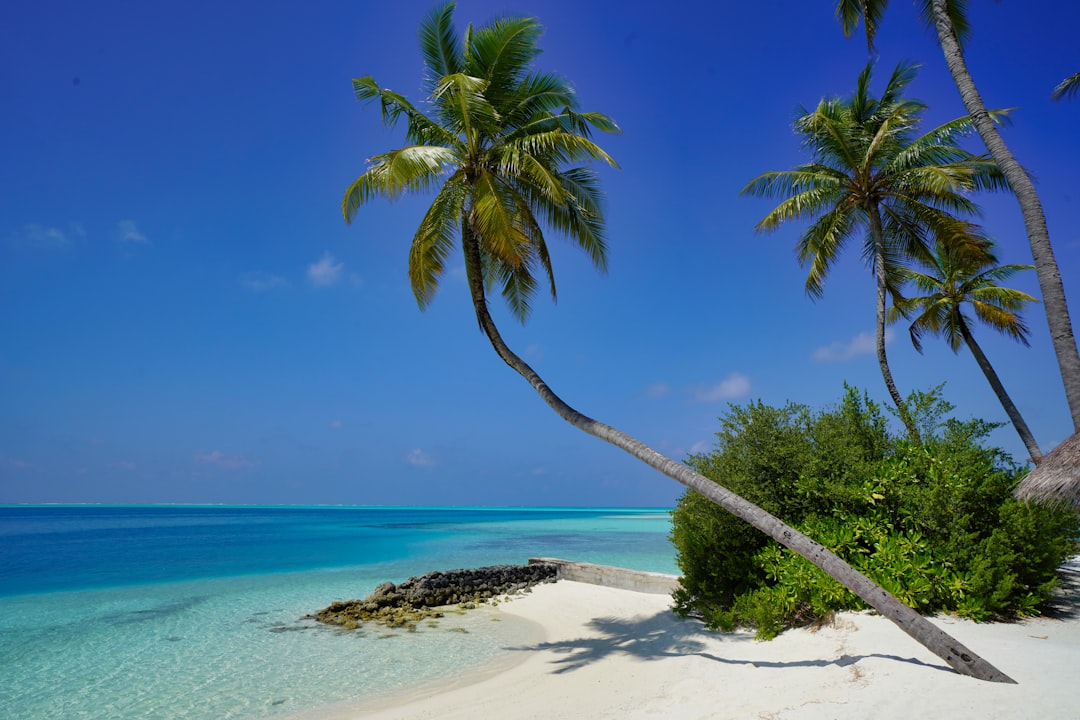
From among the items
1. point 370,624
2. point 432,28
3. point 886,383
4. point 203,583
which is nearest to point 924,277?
point 886,383

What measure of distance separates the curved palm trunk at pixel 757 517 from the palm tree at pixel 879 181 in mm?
10531

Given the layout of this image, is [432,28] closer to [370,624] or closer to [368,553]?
[370,624]

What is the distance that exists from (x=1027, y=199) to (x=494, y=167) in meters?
8.71

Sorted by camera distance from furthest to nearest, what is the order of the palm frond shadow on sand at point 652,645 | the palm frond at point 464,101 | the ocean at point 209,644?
the palm frond at point 464,101, the ocean at point 209,644, the palm frond shadow on sand at point 652,645

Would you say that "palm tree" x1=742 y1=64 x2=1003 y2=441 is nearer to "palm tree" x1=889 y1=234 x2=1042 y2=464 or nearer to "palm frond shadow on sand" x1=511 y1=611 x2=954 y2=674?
"palm tree" x1=889 y1=234 x2=1042 y2=464

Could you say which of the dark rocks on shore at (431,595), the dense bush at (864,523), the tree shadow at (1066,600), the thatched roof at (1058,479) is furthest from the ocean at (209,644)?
the thatched roof at (1058,479)

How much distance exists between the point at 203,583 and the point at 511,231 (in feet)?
68.8

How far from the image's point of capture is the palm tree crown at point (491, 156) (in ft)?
30.9

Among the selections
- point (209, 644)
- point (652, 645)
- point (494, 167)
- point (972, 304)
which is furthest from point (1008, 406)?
point (209, 644)

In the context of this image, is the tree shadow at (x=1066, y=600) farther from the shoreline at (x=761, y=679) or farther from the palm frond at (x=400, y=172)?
the palm frond at (x=400, y=172)

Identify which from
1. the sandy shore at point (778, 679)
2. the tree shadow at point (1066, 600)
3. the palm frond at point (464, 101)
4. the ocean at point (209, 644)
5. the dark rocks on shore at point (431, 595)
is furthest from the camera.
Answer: the dark rocks on shore at point (431, 595)

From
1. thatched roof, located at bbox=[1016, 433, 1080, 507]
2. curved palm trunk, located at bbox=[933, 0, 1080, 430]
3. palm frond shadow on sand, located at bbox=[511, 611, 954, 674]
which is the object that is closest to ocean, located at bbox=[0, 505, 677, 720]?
palm frond shadow on sand, located at bbox=[511, 611, 954, 674]

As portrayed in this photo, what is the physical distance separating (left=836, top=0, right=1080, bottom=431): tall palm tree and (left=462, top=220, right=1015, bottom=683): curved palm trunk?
429 cm

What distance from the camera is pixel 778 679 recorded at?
6.38 m
